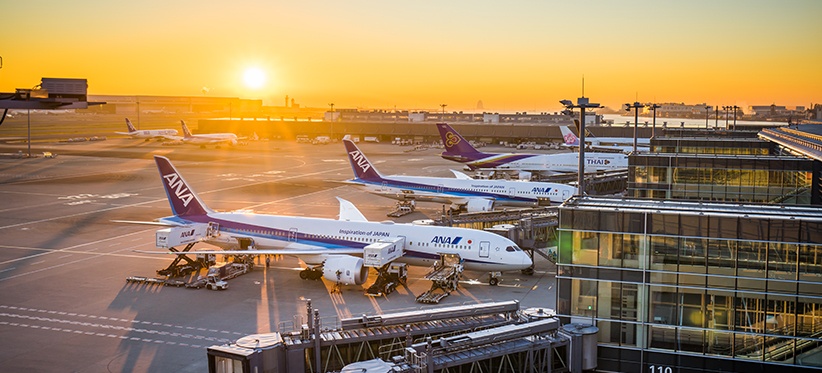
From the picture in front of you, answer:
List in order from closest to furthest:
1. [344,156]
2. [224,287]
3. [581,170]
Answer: [581,170] → [224,287] → [344,156]

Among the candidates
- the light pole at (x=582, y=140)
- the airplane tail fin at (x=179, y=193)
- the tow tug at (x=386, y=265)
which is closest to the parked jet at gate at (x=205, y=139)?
the airplane tail fin at (x=179, y=193)

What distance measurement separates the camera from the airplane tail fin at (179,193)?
53.0 metres

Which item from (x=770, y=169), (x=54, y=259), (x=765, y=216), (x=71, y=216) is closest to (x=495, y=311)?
(x=765, y=216)

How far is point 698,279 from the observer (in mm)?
26094

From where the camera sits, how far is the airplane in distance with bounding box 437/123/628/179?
102375 millimetres

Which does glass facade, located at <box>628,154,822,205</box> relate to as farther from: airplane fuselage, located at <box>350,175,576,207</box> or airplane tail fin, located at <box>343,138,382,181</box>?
airplane tail fin, located at <box>343,138,382,181</box>

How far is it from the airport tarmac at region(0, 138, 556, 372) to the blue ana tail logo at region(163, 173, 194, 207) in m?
5.32

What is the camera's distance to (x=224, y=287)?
4619cm

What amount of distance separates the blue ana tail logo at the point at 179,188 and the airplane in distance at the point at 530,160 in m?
56.8

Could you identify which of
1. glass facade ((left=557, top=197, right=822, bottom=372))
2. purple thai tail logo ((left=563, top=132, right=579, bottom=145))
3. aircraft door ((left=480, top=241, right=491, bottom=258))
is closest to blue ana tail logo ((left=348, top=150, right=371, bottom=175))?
aircraft door ((left=480, top=241, right=491, bottom=258))

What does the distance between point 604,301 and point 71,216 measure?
63.7 metres

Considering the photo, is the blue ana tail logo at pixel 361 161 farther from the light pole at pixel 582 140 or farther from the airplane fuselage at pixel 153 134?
the airplane fuselage at pixel 153 134

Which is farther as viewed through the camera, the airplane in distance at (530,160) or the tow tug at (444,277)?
the airplane in distance at (530,160)

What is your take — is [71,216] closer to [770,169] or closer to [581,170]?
[581,170]
